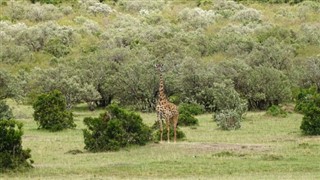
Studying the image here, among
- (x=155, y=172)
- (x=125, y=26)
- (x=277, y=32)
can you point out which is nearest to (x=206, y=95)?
(x=155, y=172)

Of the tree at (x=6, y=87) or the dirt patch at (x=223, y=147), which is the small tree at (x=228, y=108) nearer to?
the dirt patch at (x=223, y=147)

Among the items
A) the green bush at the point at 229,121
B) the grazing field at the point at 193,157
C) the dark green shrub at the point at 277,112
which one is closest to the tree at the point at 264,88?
the dark green shrub at the point at 277,112

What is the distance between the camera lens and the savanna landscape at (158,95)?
2203 cm

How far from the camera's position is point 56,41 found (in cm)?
7844

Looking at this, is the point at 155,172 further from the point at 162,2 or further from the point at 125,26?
the point at 162,2

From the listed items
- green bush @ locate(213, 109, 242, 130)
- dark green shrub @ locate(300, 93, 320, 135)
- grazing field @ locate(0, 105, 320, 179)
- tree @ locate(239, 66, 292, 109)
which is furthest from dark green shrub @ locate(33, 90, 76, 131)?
tree @ locate(239, 66, 292, 109)

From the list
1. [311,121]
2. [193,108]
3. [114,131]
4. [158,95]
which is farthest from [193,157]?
[193,108]

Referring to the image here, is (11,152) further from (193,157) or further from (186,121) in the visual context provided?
(186,121)

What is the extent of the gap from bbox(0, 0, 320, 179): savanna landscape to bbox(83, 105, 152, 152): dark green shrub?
47 millimetres

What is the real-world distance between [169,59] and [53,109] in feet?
76.0

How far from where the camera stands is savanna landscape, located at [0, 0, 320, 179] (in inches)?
867

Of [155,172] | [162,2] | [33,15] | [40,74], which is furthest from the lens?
[162,2]

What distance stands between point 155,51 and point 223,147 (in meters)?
40.6

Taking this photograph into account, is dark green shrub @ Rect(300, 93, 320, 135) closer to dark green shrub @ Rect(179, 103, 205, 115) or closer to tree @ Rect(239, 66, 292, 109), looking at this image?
dark green shrub @ Rect(179, 103, 205, 115)
